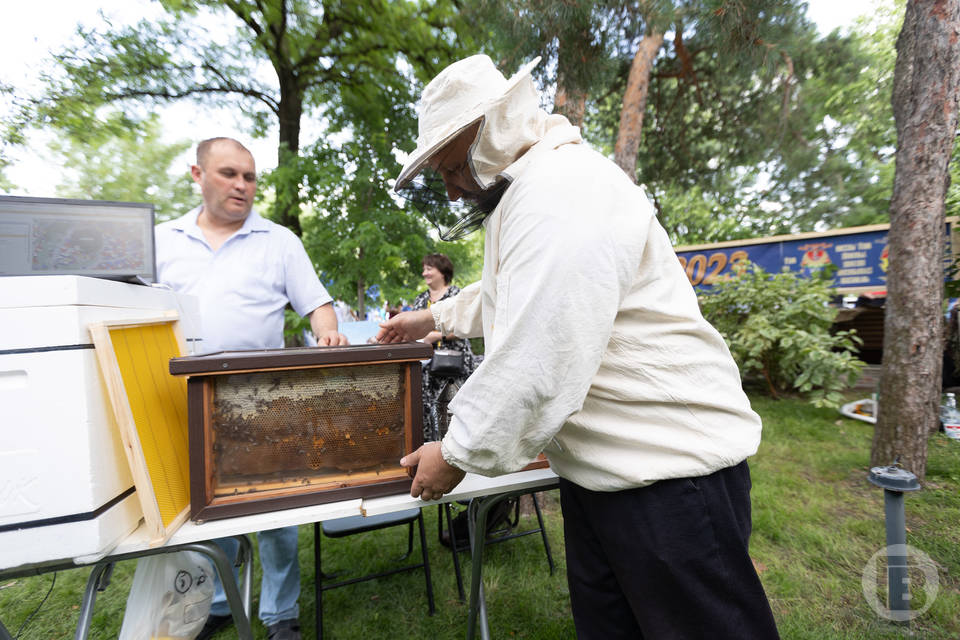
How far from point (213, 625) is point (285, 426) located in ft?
6.57

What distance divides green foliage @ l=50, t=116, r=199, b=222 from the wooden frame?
11919mm

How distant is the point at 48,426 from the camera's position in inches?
39.9

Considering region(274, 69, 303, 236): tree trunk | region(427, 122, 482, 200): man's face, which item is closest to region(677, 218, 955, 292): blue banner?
region(274, 69, 303, 236): tree trunk

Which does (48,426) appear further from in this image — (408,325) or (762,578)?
(762,578)

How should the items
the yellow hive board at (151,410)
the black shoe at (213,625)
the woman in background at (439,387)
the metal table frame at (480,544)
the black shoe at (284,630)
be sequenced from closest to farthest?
the yellow hive board at (151,410) → the metal table frame at (480,544) → the black shoe at (284,630) → the black shoe at (213,625) → the woman in background at (439,387)

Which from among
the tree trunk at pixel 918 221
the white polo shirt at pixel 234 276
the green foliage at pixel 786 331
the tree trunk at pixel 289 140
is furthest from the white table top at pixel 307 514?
the tree trunk at pixel 289 140

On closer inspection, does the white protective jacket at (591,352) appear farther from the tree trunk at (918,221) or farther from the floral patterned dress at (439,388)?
the tree trunk at (918,221)

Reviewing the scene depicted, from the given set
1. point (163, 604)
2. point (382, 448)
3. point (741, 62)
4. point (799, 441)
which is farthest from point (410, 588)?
point (741, 62)

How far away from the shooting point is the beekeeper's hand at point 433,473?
1.25m

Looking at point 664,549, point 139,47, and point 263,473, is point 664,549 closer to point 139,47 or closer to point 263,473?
point 263,473

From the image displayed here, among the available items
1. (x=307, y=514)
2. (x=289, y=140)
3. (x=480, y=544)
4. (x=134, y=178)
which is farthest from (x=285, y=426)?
(x=134, y=178)

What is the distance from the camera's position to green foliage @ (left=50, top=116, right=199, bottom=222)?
37.9ft

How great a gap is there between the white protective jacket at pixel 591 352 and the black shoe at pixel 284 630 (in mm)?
1977

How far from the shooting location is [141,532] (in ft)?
4.02
